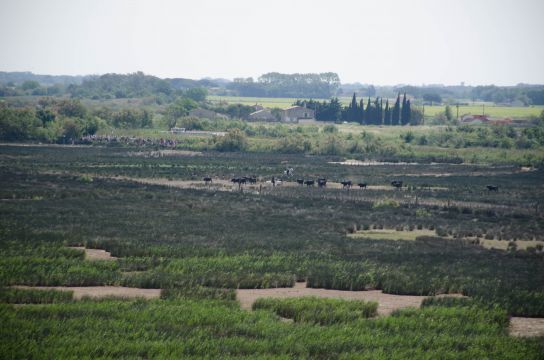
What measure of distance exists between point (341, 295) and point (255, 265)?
473 centimetres

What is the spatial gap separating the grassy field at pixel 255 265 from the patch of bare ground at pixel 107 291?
0.41 m

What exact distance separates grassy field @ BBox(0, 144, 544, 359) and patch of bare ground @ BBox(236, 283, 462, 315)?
545 millimetres

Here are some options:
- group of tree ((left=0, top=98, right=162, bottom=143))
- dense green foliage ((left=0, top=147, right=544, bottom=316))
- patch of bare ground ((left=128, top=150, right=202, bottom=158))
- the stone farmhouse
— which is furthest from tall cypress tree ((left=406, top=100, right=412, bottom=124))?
dense green foliage ((left=0, top=147, right=544, bottom=316))

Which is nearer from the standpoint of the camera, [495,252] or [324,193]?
[495,252]

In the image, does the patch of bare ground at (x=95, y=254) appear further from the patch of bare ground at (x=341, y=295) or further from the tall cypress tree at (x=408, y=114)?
the tall cypress tree at (x=408, y=114)

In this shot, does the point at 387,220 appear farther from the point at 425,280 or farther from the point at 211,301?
the point at 211,301

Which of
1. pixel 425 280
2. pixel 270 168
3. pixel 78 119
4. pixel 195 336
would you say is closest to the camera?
pixel 195 336

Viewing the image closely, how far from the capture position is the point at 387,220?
167ft

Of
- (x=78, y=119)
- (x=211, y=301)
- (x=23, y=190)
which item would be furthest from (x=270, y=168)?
(x=211, y=301)

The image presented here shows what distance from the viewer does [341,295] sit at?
31141 millimetres

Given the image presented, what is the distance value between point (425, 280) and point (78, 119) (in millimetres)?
87761

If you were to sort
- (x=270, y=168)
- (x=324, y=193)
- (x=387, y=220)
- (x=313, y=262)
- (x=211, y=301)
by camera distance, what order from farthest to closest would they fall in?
(x=270, y=168), (x=324, y=193), (x=387, y=220), (x=313, y=262), (x=211, y=301)

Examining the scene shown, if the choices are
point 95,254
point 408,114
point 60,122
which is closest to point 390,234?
point 95,254

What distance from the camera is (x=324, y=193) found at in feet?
210
